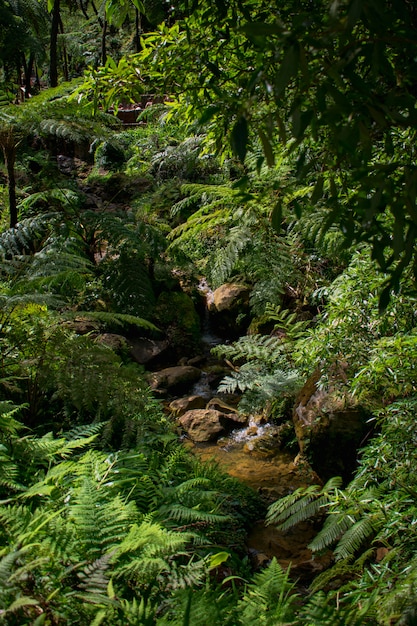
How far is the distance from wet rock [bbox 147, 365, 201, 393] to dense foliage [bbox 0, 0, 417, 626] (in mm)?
749

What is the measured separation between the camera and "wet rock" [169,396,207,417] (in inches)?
192

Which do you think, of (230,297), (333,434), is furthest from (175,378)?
(333,434)

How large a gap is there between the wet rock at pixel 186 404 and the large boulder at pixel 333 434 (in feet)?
5.03

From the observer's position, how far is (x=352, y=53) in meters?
0.89

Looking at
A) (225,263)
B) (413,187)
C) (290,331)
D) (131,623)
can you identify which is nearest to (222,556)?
(131,623)

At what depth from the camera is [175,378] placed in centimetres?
534

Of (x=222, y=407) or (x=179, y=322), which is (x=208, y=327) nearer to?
(x=179, y=322)

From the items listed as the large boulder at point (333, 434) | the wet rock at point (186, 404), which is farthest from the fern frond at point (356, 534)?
the wet rock at point (186, 404)

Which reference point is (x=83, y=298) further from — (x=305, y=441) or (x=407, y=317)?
(x=407, y=317)

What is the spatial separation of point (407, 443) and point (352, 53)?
1601 mm

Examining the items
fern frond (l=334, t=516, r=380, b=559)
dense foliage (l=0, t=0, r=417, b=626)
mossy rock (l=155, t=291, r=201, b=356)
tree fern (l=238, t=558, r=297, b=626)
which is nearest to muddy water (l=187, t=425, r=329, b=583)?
dense foliage (l=0, t=0, r=417, b=626)

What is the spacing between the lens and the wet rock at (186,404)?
4.89 metres

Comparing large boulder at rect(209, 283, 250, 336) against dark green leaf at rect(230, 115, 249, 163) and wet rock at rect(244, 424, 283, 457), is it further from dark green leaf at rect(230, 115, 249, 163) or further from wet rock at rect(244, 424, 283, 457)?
dark green leaf at rect(230, 115, 249, 163)

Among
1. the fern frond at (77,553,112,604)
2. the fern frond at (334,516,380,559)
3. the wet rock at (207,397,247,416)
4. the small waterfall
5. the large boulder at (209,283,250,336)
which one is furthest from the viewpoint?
the small waterfall
